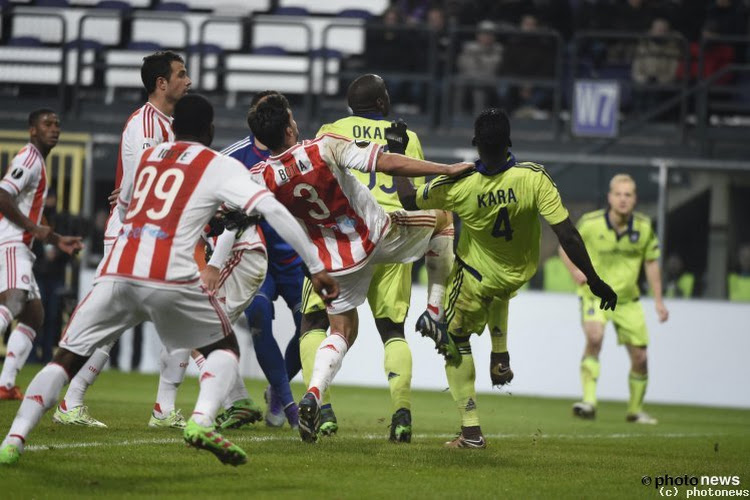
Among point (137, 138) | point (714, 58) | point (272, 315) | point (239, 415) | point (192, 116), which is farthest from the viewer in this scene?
point (714, 58)

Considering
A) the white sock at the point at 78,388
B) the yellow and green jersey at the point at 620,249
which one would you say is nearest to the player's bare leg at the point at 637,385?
the yellow and green jersey at the point at 620,249

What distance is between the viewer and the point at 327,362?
23.8ft

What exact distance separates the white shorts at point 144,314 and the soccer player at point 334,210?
1065 mm

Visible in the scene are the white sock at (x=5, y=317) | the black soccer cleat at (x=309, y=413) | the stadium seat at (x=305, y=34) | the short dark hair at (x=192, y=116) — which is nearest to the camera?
the short dark hair at (x=192, y=116)

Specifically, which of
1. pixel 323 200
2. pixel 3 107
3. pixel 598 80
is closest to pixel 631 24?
pixel 598 80

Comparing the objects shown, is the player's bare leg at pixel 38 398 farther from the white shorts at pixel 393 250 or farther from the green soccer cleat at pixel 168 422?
the green soccer cleat at pixel 168 422

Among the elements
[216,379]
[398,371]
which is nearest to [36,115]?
[398,371]

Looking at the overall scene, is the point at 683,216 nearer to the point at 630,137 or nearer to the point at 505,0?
the point at 630,137

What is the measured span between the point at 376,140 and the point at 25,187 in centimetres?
374

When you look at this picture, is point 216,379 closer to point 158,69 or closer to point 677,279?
point 158,69

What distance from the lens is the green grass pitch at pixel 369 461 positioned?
5.77 meters

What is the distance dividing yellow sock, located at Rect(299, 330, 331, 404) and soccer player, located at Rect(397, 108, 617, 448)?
0.87m

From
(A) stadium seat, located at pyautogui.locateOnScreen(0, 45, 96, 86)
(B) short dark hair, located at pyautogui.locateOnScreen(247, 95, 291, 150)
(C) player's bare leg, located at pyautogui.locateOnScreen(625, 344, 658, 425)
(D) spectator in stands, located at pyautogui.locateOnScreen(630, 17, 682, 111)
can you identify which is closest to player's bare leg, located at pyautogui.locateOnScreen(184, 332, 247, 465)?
(B) short dark hair, located at pyautogui.locateOnScreen(247, 95, 291, 150)

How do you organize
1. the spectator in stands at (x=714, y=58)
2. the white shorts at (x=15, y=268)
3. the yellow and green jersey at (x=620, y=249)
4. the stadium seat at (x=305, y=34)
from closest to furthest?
the white shorts at (x=15, y=268) → the yellow and green jersey at (x=620, y=249) → the spectator in stands at (x=714, y=58) → the stadium seat at (x=305, y=34)
